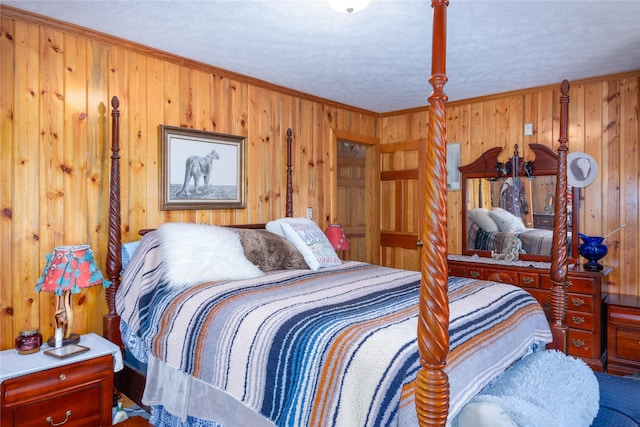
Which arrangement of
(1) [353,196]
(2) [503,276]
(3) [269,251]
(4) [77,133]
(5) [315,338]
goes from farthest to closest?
(1) [353,196] → (2) [503,276] → (3) [269,251] → (4) [77,133] → (5) [315,338]

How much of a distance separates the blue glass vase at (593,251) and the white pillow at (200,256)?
271 centimetres

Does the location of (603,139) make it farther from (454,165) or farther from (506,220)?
(454,165)

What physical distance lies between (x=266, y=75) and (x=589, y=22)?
230cm

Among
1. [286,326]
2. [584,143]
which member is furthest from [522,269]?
[286,326]

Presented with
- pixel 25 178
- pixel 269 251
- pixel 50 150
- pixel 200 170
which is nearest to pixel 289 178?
pixel 200 170

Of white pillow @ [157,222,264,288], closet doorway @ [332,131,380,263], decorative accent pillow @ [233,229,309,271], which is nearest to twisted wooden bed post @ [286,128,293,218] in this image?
decorative accent pillow @ [233,229,309,271]

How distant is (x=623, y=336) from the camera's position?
3090 millimetres

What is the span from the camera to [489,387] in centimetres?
164

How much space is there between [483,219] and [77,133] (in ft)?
11.7

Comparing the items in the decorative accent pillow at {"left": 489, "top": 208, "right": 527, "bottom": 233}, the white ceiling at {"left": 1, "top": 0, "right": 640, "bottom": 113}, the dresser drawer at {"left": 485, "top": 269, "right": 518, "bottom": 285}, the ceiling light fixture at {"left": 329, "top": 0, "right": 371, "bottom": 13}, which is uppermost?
the white ceiling at {"left": 1, "top": 0, "right": 640, "bottom": 113}

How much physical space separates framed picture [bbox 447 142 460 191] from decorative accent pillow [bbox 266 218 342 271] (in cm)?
192

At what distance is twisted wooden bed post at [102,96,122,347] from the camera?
2.49m

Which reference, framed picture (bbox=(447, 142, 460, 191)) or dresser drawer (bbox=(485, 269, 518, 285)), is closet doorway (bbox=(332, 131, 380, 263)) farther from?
dresser drawer (bbox=(485, 269, 518, 285))

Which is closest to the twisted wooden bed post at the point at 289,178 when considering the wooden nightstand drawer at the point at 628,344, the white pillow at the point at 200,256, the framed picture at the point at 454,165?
the white pillow at the point at 200,256
